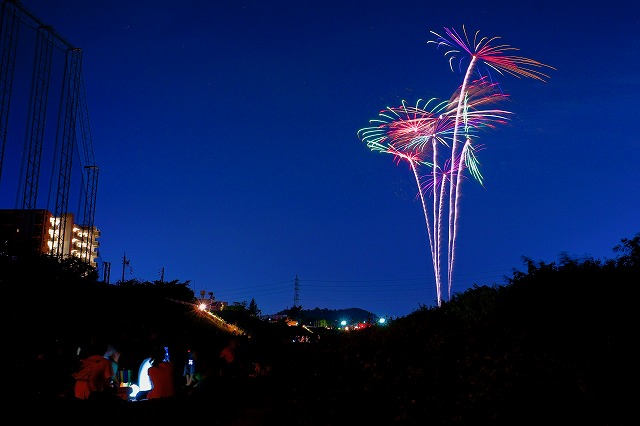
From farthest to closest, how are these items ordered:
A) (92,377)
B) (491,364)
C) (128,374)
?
1. (128,374)
2. (92,377)
3. (491,364)

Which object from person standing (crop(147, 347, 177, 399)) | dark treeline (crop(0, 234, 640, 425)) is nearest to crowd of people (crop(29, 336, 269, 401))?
person standing (crop(147, 347, 177, 399))

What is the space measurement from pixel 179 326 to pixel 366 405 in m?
23.5

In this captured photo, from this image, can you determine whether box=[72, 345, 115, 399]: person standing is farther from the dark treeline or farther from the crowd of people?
the dark treeline

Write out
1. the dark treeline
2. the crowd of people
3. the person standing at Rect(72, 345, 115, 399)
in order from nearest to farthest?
the dark treeline, the person standing at Rect(72, 345, 115, 399), the crowd of people

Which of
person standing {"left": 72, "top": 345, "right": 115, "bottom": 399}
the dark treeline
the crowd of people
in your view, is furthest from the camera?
the crowd of people

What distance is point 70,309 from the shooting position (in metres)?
20.8

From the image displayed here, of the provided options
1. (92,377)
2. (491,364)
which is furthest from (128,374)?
(491,364)

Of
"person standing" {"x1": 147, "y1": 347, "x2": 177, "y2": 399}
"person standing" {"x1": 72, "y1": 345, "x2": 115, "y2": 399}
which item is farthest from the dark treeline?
"person standing" {"x1": 72, "y1": 345, "x2": 115, "y2": 399}

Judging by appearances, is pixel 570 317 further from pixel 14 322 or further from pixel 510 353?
pixel 14 322

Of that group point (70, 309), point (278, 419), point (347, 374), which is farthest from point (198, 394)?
point (70, 309)

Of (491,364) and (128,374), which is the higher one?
(491,364)

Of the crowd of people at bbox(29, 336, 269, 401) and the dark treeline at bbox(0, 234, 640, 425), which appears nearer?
the dark treeline at bbox(0, 234, 640, 425)

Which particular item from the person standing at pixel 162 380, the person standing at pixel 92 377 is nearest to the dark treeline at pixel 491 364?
the person standing at pixel 162 380

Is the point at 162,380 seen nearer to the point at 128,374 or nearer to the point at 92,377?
the point at 92,377
